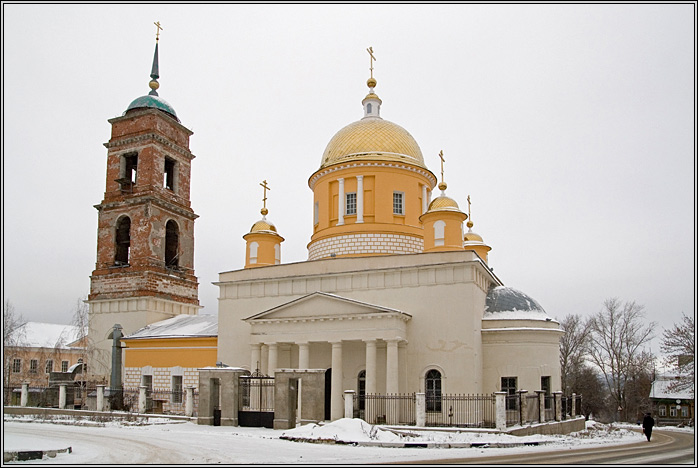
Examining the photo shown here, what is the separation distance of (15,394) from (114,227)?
954 cm

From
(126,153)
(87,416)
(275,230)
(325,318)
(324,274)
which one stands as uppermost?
(126,153)

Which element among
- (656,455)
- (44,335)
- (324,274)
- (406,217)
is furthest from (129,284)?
(44,335)

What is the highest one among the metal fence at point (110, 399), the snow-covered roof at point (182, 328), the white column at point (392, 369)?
the snow-covered roof at point (182, 328)

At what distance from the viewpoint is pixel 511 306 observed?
2491 centimetres

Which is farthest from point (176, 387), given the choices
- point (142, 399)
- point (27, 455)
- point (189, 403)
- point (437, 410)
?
point (27, 455)

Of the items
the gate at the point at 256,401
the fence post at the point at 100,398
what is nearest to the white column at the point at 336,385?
the gate at the point at 256,401

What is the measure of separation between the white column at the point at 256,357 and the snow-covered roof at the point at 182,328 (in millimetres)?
4541

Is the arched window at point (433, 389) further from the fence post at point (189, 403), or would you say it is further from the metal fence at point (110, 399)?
the metal fence at point (110, 399)

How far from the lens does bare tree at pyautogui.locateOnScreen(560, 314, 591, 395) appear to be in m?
48.5

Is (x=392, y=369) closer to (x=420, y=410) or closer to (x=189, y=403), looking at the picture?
(x=420, y=410)

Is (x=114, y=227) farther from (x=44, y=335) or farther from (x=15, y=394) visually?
(x=44, y=335)

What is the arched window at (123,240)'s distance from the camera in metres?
35.2

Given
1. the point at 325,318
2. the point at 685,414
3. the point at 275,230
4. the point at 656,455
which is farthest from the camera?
the point at 685,414

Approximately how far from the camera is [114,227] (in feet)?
115
